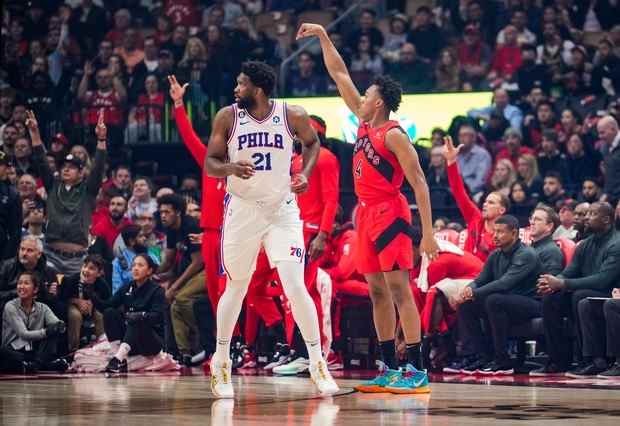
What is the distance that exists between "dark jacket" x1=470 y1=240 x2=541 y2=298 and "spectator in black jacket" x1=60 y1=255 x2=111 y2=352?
3.58m

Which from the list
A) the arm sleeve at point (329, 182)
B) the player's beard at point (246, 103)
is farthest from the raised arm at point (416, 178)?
the arm sleeve at point (329, 182)

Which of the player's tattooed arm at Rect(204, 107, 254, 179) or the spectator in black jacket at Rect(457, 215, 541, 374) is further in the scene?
the spectator in black jacket at Rect(457, 215, 541, 374)

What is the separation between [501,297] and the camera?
10984 millimetres

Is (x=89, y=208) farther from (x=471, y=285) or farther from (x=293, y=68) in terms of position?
(x=293, y=68)

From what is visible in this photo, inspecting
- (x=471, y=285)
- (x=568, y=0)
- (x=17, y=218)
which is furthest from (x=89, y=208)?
(x=568, y=0)

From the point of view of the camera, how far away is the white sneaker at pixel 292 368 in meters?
11.1

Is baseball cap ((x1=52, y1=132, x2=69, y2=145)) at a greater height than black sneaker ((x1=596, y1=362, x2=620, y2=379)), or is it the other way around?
baseball cap ((x1=52, y1=132, x2=69, y2=145))

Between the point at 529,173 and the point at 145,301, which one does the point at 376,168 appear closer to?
the point at 145,301

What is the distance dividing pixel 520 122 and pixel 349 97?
747 centimetres

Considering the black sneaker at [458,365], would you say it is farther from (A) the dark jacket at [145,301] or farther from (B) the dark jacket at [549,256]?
(A) the dark jacket at [145,301]

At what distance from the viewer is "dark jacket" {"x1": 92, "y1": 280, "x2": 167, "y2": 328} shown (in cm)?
1198

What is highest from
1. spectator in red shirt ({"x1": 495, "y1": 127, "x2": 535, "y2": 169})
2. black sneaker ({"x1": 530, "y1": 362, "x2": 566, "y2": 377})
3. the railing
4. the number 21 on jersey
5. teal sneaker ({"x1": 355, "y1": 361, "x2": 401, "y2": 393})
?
the railing

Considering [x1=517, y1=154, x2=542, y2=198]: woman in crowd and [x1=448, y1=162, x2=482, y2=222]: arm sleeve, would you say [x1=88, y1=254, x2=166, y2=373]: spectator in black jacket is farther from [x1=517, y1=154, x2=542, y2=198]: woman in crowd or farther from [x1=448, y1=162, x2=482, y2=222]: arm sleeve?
[x1=517, y1=154, x2=542, y2=198]: woman in crowd

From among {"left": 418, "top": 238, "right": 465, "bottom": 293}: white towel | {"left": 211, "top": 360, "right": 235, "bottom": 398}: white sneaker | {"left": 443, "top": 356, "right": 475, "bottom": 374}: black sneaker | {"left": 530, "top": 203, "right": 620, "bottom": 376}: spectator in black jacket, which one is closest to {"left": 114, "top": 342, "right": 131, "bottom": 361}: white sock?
{"left": 418, "top": 238, "right": 465, "bottom": 293}: white towel
